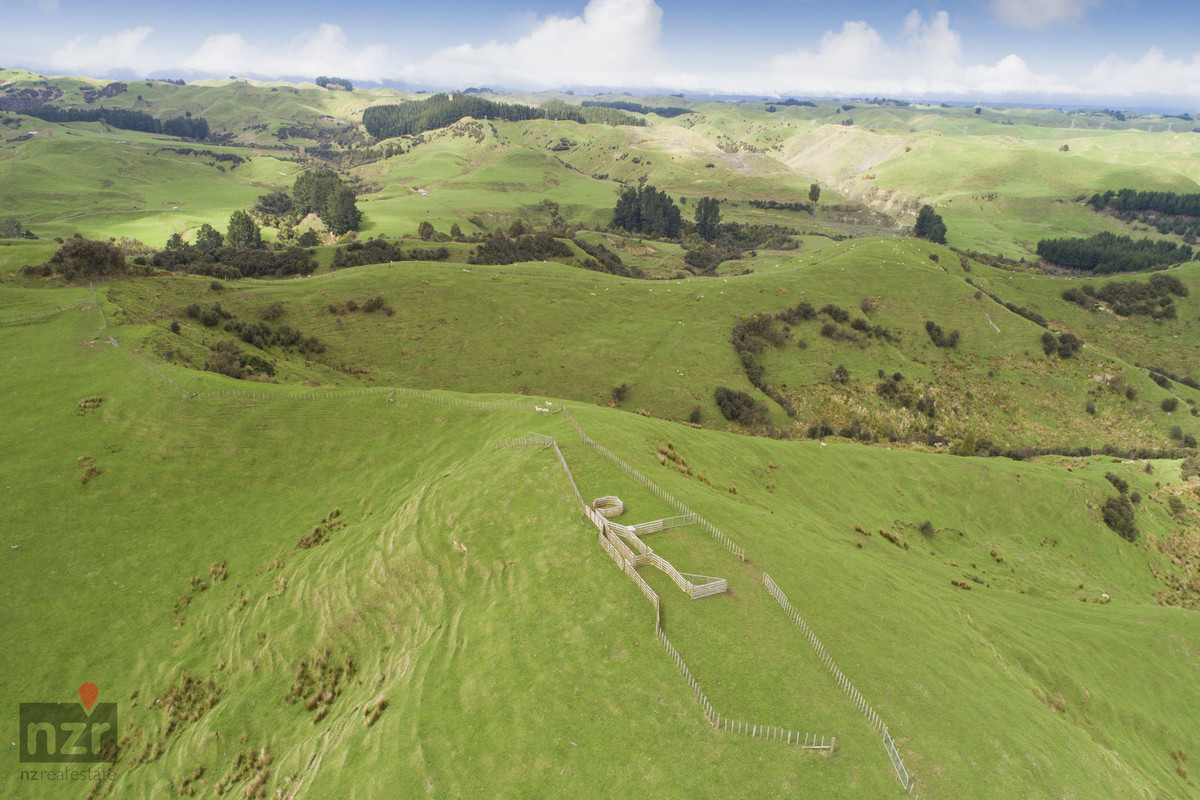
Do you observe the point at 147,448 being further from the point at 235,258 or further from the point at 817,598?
the point at 235,258

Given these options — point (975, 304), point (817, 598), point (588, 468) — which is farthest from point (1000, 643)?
point (975, 304)

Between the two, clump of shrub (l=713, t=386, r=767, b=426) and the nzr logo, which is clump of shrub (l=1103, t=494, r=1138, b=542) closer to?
clump of shrub (l=713, t=386, r=767, b=426)

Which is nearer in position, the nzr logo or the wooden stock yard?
the wooden stock yard

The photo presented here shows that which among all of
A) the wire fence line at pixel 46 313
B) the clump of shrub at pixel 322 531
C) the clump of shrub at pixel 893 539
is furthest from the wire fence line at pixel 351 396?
the clump of shrub at pixel 893 539

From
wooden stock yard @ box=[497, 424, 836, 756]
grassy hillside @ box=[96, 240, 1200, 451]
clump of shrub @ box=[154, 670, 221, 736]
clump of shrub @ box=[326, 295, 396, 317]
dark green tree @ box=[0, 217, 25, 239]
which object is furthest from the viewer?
dark green tree @ box=[0, 217, 25, 239]

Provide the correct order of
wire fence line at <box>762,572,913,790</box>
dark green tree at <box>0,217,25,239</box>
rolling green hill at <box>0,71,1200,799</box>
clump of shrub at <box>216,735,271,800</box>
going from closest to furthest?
1. wire fence line at <box>762,572,913,790</box>
2. rolling green hill at <box>0,71,1200,799</box>
3. clump of shrub at <box>216,735,271,800</box>
4. dark green tree at <box>0,217,25,239</box>

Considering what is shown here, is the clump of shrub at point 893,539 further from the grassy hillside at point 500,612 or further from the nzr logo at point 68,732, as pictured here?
the nzr logo at point 68,732

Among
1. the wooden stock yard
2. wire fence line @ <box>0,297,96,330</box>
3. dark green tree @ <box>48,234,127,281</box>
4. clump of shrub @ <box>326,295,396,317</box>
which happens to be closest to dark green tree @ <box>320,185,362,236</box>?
clump of shrub @ <box>326,295,396,317</box>
